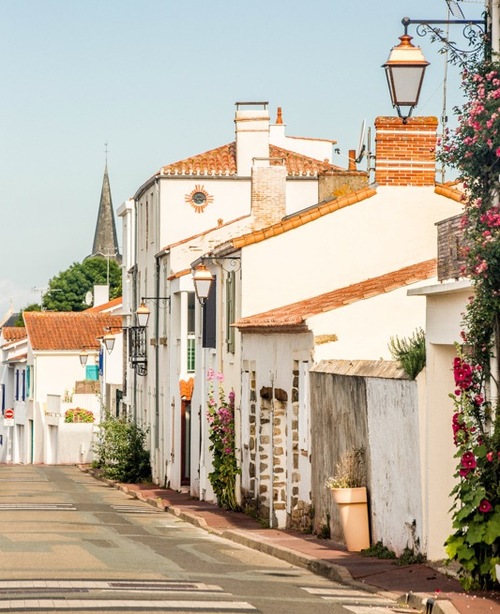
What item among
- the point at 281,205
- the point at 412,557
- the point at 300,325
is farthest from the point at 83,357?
the point at 412,557

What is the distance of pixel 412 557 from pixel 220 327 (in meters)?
14.5

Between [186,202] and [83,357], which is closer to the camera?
[186,202]

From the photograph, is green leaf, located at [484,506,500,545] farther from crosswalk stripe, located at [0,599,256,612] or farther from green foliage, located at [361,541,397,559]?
green foliage, located at [361,541,397,559]

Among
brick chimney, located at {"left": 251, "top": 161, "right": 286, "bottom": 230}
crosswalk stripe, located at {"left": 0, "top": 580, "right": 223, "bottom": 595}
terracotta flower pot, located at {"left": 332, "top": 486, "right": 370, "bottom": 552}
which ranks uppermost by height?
brick chimney, located at {"left": 251, "top": 161, "right": 286, "bottom": 230}

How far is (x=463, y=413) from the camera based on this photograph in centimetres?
1327

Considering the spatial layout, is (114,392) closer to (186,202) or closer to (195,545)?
(186,202)

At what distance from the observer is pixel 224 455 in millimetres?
27906

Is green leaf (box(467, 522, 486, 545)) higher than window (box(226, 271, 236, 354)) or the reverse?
the reverse

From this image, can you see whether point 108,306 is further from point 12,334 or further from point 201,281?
point 201,281

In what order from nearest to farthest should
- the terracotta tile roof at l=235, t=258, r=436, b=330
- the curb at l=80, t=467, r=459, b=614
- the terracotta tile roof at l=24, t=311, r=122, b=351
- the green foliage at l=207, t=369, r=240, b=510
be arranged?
the curb at l=80, t=467, r=459, b=614 → the terracotta tile roof at l=235, t=258, r=436, b=330 → the green foliage at l=207, t=369, r=240, b=510 → the terracotta tile roof at l=24, t=311, r=122, b=351

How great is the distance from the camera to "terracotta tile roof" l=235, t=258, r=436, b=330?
21.1 meters

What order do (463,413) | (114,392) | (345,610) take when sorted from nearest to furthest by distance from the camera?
A: (345,610) → (463,413) → (114,392)

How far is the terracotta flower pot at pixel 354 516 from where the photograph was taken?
17.7 metres

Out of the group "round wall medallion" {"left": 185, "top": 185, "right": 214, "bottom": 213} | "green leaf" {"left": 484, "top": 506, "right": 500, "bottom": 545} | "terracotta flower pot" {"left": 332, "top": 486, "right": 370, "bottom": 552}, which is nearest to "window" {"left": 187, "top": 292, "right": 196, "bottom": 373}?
"round wall medallion" {"left": 185, "top": 185, "right": 214, "bottom": 213}
